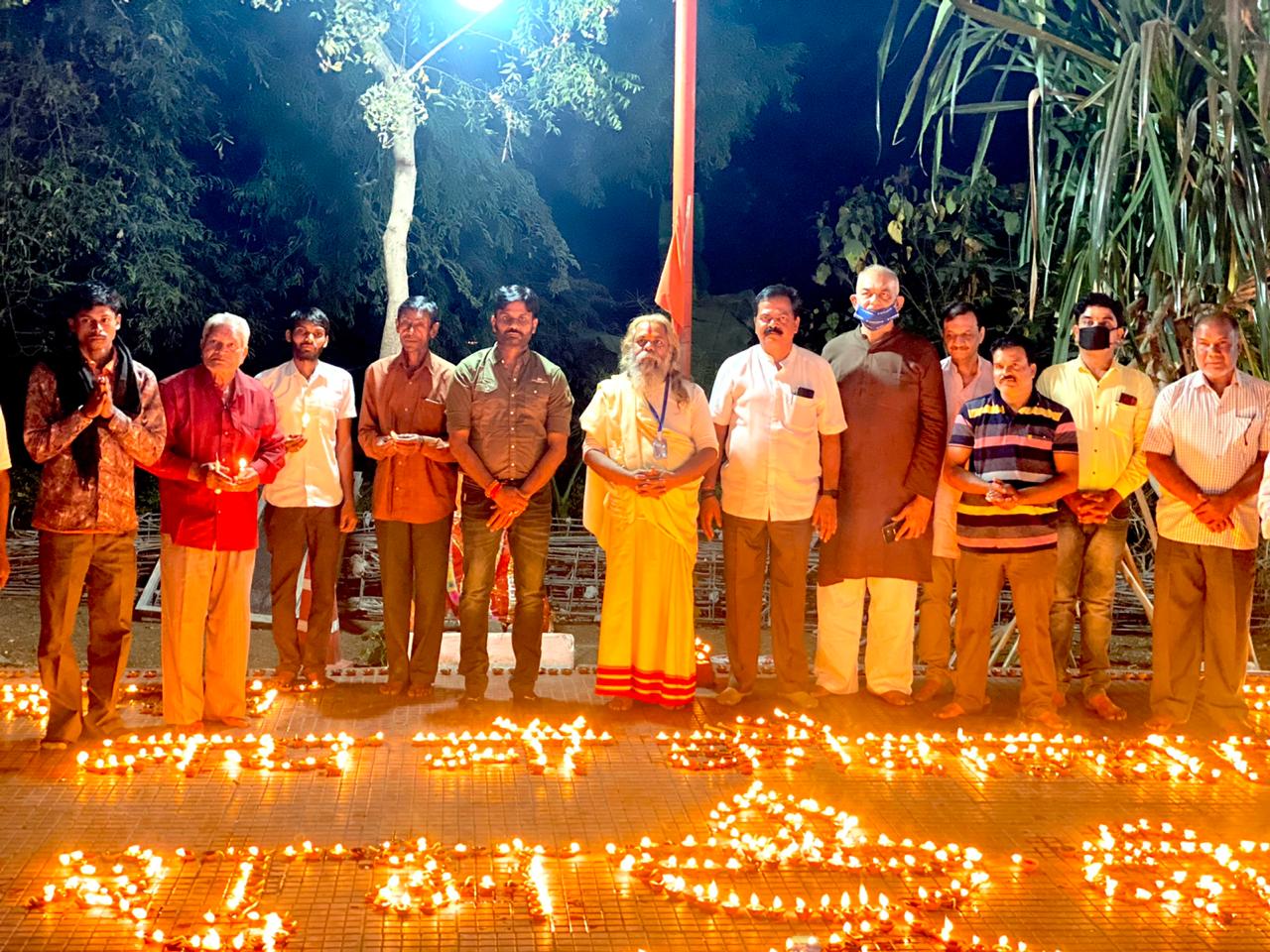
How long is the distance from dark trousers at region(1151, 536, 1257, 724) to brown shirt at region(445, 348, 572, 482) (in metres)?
Answer: 2.67

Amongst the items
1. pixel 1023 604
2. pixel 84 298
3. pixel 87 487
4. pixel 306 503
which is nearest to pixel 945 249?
pixel 1023 604

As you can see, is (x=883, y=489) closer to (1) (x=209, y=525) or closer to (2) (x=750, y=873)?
(2) (x=750, y=873)

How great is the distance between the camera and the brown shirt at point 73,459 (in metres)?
4.60

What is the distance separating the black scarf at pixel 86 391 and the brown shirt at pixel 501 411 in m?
1.29

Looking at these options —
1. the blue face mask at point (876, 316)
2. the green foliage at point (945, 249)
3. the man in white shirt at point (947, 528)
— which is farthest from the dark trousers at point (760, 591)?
the green foliage at point (945, 249)

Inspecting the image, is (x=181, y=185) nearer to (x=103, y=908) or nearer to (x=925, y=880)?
(x=103, y=908)

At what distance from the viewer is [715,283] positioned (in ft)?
59.7

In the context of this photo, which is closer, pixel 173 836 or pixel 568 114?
pixel 173 836

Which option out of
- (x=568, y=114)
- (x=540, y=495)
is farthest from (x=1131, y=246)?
(x=568, y=114)

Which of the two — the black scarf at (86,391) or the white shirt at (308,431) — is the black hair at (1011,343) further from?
the black scarf at (86,391)

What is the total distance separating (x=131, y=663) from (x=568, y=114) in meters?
8.66

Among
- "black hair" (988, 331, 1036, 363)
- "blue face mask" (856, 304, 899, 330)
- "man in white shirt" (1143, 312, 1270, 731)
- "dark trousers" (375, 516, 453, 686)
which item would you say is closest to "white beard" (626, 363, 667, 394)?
"blue face mask" (856, 304, 899, 330)

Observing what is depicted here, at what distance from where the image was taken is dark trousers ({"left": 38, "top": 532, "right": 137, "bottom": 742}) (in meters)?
4.71

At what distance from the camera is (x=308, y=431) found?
5695 millimetres
